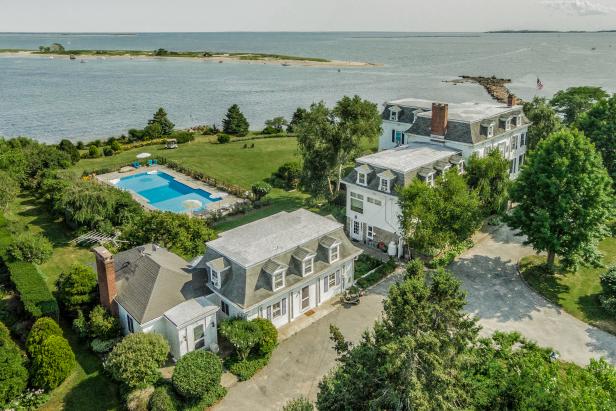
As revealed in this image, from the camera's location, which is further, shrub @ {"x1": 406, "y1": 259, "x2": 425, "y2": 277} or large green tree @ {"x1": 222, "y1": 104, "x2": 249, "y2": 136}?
large green tree @ {"x1": 222, "y1": 104, "x2": 249, "y2": 136}

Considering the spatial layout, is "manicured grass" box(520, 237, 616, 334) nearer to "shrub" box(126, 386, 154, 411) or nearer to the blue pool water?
"shrub" box(126, 386, 154, 411)

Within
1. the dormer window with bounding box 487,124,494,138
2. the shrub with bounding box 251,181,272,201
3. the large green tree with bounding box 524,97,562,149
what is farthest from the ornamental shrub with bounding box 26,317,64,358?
the large green tree with bounding box 524,97,562,149

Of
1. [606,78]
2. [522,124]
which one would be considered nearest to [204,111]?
[522,124]

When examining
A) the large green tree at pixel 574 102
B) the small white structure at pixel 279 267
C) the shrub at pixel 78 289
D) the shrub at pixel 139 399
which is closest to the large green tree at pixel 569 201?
the small white structure at pixel 279 267

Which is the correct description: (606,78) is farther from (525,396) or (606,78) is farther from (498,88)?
(525,396)

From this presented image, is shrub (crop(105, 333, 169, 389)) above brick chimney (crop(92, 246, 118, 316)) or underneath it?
underneath

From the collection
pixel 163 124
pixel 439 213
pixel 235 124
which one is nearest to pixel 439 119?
pixel 439 213
